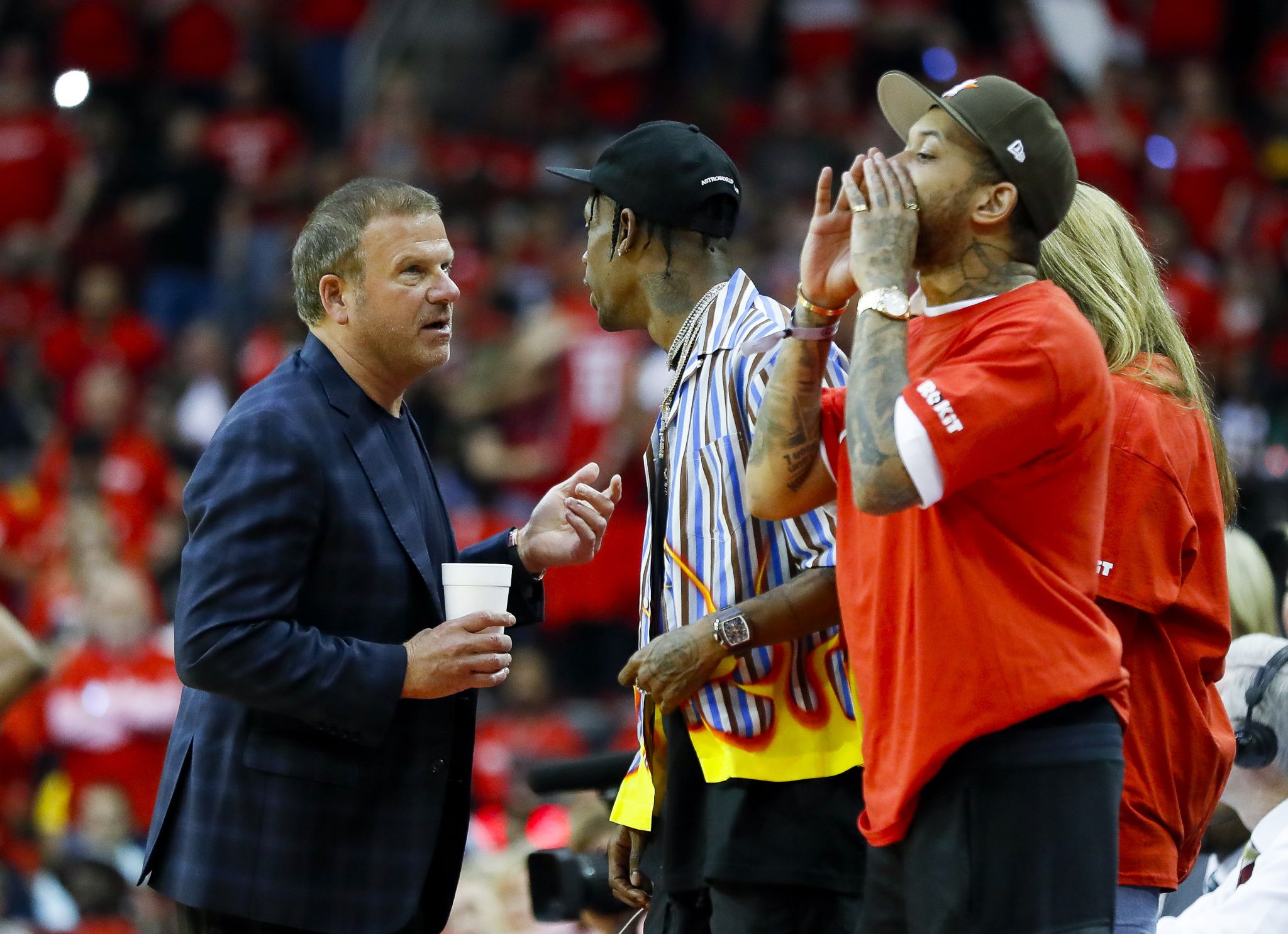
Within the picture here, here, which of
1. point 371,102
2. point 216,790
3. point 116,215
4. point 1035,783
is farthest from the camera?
point 371,102

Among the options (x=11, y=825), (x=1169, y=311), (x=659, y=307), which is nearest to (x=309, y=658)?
(x=659, y=307)

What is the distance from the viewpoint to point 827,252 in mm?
3117

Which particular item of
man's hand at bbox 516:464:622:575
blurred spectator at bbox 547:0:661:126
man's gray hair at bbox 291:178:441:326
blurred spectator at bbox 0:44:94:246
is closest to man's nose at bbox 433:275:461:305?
man's gray hair at bbox 291:178:441:326

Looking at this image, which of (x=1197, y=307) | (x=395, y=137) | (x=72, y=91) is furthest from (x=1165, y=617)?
(x=72, y=91)

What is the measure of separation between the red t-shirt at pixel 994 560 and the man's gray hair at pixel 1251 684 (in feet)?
4.15

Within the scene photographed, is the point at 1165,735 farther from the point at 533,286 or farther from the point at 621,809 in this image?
the point at 533,286

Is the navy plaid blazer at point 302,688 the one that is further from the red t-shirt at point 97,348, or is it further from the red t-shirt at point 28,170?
the red t-shirt at point 28,170

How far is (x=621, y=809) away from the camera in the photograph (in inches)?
149

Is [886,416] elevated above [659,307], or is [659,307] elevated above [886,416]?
[659,307]

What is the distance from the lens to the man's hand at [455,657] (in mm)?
3541

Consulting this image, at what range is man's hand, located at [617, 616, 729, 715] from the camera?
3.45 m

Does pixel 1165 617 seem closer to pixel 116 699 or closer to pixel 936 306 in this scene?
pixel 936 306

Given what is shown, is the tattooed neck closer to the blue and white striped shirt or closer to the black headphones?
the blue and white striped shirt

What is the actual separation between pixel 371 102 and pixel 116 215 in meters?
2.18
